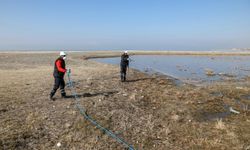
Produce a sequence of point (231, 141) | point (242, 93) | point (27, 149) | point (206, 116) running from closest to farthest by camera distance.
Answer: point (27, 149) → point (231, 141) → point (206, 116) → point (242, 93)

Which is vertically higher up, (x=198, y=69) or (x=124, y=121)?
(x=124, y=121)

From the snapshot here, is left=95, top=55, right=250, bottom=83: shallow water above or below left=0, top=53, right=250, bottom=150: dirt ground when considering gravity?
below

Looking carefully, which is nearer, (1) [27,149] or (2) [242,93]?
(1) [27,149]

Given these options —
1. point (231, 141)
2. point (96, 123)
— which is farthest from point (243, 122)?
point (96, 123)

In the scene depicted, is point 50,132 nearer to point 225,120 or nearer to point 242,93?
point 225,120

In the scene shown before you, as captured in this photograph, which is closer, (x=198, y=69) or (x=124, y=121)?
(x=124, y=121)

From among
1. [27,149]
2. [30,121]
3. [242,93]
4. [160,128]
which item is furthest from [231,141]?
[242,93]

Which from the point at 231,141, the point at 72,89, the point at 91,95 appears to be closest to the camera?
the point at 231,141

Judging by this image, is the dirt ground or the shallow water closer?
the dirt ground

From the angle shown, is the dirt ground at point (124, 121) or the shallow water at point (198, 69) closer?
the dirt ground at point (124, 121)

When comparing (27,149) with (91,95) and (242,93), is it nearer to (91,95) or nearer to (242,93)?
(91,95)

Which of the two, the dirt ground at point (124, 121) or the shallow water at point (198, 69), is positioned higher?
the dirt ground at point (124, 121)

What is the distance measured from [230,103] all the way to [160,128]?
5.97 meters

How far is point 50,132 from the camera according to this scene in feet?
24.8
